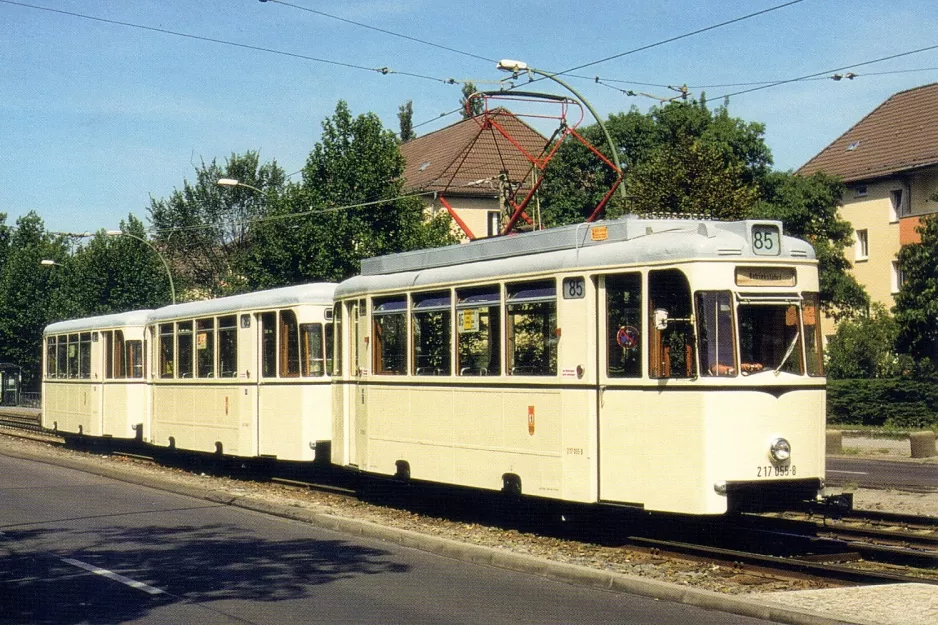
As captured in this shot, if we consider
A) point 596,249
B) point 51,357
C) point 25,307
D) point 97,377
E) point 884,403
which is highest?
point 25,307

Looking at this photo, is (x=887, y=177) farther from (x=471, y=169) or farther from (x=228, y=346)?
(x=228, y=346)

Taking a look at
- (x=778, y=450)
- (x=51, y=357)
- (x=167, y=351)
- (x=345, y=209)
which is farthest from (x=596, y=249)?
(x=345, y=209)

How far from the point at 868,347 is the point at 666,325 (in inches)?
1283

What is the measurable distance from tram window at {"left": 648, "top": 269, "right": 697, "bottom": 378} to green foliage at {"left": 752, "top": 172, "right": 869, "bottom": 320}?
38185mm

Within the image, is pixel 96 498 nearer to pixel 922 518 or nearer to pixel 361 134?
pixel 922 518

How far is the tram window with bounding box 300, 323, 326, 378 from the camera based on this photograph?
64.8 feet

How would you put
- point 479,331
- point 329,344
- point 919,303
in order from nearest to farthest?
point 479,331 → point 329,344 → point 919,303

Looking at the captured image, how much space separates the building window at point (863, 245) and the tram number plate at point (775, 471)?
47.9 metres

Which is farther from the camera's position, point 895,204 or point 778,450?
point 895,204

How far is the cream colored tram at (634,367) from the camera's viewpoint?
38.6 feet

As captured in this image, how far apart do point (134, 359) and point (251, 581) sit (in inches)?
689

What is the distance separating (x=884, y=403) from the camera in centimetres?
3909

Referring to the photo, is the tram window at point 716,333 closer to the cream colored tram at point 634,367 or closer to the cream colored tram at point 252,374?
the cream colored tram at point 634,367

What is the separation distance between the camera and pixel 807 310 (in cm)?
1241
